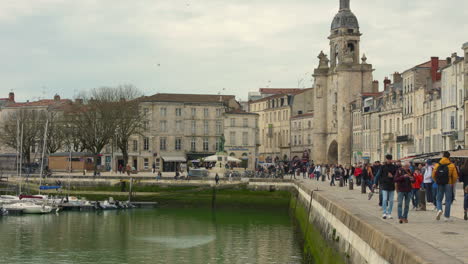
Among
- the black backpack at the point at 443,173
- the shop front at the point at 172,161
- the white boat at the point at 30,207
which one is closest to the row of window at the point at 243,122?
the shop front at the point at 172,161

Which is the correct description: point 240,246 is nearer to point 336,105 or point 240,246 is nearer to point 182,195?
point 182,195

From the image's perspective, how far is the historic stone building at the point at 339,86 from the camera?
96.4 metres

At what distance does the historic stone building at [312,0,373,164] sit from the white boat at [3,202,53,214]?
48.4 meters

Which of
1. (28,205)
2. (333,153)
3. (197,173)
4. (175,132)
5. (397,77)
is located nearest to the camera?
(28,205)

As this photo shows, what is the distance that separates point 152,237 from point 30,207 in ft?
59.6

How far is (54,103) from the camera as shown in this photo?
125 metres

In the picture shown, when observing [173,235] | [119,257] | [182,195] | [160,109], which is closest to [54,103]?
[160,109]

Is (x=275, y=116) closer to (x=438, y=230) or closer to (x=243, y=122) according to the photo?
(x=243, y=122)

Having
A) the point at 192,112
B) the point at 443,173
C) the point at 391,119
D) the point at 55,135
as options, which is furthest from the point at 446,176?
the point at 192,112

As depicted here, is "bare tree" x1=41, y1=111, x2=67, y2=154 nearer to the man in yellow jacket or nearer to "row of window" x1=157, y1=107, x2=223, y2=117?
"row of window" x1=157, y1=107, x2=223, y2=117

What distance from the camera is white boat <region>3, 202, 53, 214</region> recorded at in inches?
2131

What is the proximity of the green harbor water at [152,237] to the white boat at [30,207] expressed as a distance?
3.99ft

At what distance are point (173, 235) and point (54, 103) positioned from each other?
89405 mm

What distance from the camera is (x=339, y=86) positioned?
97.5 metres
